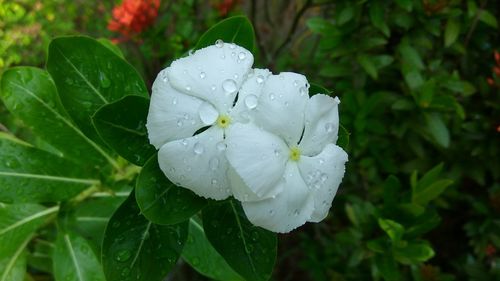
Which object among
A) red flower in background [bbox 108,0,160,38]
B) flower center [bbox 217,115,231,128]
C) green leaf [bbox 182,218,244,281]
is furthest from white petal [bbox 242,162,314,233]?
red flower in background [bbox 108,0,160,38]

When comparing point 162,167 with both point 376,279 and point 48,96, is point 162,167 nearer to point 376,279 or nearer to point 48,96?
point 48,96

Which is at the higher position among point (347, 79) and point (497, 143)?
point (347, 79)

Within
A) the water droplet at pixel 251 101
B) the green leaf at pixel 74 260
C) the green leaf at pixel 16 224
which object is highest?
the water droplet at pixel 251 101

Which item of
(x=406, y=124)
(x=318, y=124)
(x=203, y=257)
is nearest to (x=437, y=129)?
(x=406, y=124)

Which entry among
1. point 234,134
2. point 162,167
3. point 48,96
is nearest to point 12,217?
point 48,96

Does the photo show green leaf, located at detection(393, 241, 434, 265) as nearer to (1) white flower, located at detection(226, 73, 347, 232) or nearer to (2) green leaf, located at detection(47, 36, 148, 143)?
(1) white flower, located at detection(226, 73, 347, 232)

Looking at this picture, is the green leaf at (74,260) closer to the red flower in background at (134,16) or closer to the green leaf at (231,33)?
the green leaf at (231,33)

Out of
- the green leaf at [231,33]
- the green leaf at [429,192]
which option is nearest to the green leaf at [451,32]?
the green leaf at [429,192]
